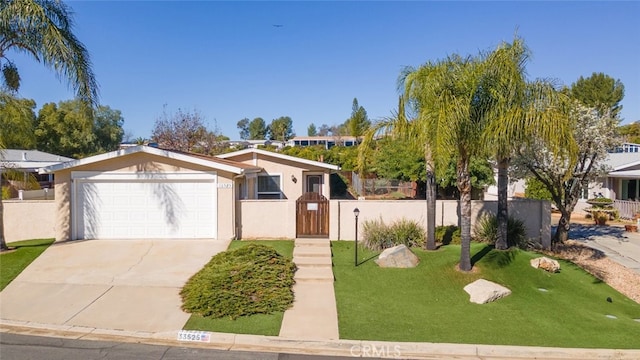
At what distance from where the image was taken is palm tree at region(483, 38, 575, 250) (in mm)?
9555

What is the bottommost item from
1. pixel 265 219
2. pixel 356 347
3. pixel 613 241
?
pixel 356 347

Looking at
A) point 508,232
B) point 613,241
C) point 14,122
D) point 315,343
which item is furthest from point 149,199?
point 613,241

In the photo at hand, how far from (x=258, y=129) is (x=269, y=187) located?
109 m

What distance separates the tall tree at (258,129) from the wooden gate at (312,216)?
4390 inches

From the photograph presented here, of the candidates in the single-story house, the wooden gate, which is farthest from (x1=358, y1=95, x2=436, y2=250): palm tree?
the single-story house

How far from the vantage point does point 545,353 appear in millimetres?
7020

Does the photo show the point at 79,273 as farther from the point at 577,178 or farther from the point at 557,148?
the point at 577,178

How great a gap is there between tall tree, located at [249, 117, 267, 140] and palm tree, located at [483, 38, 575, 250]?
11621 cm

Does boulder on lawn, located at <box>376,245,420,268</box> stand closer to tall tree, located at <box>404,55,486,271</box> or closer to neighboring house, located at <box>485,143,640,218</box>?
tall tree, located at <box>404,55,486,271</box>

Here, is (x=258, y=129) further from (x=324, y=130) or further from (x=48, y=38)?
(x=48, y=38)

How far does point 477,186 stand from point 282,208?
13.8 meters

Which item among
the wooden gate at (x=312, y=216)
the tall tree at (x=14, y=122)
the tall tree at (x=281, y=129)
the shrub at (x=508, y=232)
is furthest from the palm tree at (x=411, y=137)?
the tall tree at (x=281, y=129)

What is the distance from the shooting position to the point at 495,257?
11.8 metres

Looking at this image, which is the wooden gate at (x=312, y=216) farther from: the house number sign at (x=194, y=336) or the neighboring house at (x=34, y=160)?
the neighboring house at (x=34, y=160)
